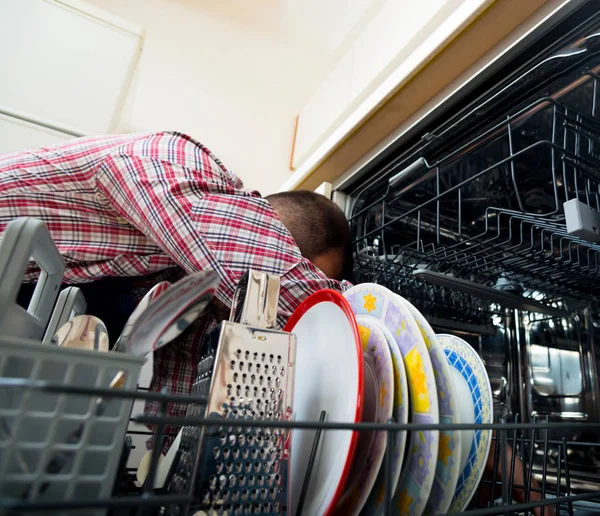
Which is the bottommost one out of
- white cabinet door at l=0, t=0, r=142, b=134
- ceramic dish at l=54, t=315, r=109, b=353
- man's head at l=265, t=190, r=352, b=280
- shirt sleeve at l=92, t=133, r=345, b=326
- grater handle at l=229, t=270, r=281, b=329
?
ceramic dish at l=54, t=315, r=109, b=353

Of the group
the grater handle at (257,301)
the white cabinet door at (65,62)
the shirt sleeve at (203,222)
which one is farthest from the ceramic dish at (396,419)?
the white cabinet door at (65,62)

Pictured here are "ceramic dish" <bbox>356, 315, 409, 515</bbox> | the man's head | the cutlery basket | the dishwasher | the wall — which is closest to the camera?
the cutlery basket

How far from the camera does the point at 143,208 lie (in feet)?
2.19

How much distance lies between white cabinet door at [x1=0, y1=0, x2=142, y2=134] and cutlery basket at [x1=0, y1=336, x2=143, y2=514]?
4.02 feet

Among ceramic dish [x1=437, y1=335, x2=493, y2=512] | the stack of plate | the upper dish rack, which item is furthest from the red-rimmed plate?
the upper dish rack

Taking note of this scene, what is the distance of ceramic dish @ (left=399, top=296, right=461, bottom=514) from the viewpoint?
1.15 feet

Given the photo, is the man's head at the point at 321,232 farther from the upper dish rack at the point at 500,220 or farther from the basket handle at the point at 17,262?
the basket handle at the point at 17,262

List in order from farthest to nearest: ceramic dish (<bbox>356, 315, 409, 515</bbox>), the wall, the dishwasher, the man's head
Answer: the wall, the man's head, the dishwasher, ceramic dish (<bbox>356, 315, 409, 515</bbox>)

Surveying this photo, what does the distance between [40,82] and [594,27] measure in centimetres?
→ 137

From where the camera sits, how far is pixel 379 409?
1.23 feet

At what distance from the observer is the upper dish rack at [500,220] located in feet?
1.99

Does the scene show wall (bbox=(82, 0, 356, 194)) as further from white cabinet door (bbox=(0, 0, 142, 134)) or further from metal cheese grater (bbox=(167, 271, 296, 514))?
metal cheese grater (bbox=(167, 271, 296, 514))

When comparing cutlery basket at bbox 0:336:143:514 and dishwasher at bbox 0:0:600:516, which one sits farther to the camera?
dishwasher at bbox 0:0:600:516

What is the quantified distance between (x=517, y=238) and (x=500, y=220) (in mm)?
51
